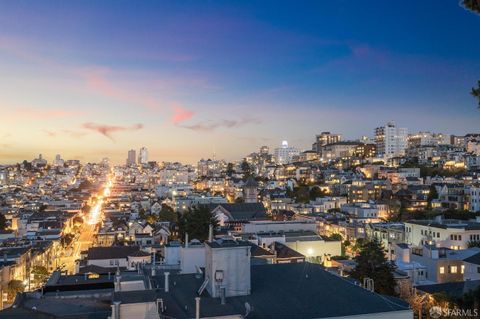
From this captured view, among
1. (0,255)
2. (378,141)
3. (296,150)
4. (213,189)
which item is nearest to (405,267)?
(0,255)

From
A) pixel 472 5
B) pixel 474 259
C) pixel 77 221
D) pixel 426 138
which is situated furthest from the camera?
pixel 426 138

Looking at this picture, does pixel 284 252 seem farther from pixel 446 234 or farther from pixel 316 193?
pixel 316 193

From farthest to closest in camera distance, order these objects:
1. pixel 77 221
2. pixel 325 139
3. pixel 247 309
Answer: pixel 325 139, pixel 77 221, pixel 247 309

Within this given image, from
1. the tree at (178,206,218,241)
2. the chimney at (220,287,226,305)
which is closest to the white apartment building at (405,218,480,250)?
the tree at (178,206,218,241)

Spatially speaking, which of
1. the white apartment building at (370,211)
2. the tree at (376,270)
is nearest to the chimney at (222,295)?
the tree at (376,270)

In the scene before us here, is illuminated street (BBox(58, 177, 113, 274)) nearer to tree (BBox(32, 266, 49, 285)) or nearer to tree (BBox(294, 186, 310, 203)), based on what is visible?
tree (BBox(32, 266, 49, 285))

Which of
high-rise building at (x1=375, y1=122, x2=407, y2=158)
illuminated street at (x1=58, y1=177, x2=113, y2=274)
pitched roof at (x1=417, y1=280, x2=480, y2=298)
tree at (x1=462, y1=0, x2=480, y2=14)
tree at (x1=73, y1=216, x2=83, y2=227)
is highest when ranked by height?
high-rise building at (x1=375, y1=122, x2=407, y2=158)

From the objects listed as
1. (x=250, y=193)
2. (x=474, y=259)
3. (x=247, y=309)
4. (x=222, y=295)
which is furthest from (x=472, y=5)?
(x=250, y=193)
